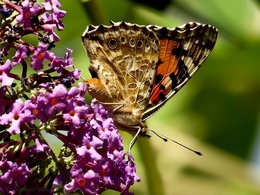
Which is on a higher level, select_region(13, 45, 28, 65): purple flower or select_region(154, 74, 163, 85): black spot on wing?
select_region(13, 45, 28, 65): purple flower

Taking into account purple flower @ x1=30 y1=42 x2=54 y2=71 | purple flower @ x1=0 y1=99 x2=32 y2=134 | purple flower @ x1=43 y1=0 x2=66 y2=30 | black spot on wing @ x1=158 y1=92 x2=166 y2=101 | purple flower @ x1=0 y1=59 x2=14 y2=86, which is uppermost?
purple flower @ x1=43 y1=0 x2=66 y2=30

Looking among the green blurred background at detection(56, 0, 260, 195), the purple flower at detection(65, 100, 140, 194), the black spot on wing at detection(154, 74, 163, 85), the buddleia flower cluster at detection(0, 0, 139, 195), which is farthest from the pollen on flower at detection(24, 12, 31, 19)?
the green blurred background at detection(56, 0, 260, 195)

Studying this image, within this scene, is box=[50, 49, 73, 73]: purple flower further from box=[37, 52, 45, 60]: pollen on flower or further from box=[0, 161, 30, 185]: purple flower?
box=[0, 161, 30, 185]: purple flower

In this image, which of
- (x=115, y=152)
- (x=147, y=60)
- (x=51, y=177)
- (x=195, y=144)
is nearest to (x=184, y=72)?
(x=147, y=60)

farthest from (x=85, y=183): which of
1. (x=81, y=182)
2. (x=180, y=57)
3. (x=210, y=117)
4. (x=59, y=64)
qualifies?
(x=210, y=117)

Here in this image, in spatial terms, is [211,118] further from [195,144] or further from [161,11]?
[161,11]

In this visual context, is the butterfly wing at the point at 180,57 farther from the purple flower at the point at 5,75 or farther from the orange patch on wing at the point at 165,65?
the purple flower at the point at 5,75
